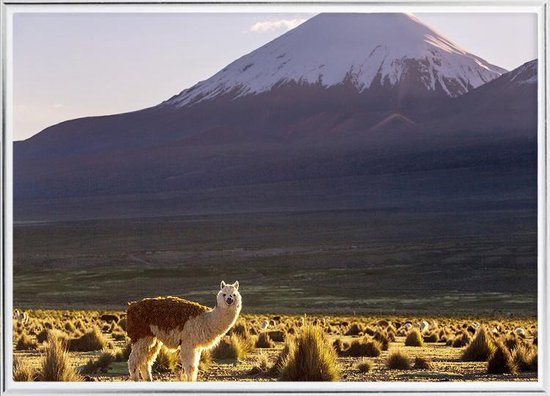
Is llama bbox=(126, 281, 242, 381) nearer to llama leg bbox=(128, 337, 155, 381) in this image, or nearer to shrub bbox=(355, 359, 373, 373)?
llama leg bbox=(128, 337, 155, 381)

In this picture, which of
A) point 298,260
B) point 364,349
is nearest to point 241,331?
point 364,349

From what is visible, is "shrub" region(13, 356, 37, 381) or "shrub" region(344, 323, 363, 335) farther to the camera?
"shrub" region(344, 323, 363, 335)

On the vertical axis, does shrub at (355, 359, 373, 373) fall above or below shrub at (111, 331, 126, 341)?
below

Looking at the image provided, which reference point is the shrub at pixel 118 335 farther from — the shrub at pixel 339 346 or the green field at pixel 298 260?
the green field at pixel 298 260

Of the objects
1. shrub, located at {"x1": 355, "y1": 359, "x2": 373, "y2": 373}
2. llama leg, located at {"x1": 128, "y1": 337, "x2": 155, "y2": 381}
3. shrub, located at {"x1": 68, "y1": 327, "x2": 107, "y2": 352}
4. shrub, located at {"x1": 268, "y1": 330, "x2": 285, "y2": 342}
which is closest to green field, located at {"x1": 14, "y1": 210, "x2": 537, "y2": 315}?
shrub, located at {"x1": 268, "y1": 330, "x2": 285, "y2": 342}

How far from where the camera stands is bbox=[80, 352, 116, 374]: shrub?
1108 cm

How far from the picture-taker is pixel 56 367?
10.2m

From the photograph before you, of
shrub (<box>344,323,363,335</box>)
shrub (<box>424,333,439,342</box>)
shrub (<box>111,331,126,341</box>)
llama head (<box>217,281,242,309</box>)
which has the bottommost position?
shrub (<box>344,323,363,335</box>)

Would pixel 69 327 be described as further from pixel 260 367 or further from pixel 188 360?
pixel 188 360

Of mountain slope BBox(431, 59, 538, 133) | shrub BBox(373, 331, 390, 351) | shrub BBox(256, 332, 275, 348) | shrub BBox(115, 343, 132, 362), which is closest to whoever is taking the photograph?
shrub BBox(115, 343, 132, 362)

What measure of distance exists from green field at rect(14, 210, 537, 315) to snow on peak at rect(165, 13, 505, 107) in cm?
472

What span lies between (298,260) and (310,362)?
22.2 metres

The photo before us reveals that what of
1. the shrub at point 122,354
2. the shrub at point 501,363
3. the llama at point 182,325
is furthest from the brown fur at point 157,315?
the shrub at point 501,363

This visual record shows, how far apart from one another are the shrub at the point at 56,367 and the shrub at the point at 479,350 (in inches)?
184
